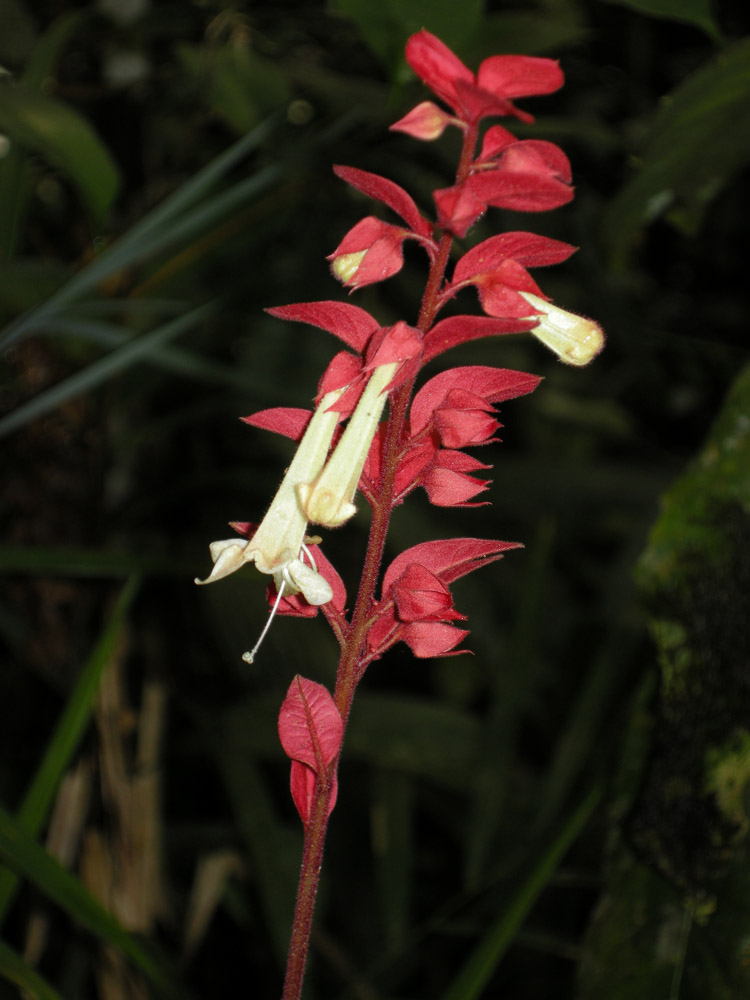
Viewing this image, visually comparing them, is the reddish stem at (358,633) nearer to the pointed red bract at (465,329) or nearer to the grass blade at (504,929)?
the pointed red bract at (465,329)

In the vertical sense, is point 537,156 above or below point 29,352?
above

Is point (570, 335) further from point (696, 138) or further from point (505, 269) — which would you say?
point (696, 138)

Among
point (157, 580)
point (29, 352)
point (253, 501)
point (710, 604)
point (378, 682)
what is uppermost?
point (710, 604)

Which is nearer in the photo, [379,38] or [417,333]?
[417,333]

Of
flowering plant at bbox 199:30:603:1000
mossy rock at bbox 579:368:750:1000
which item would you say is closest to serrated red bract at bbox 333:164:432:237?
flowering plant at bbox 199:30:603:1000

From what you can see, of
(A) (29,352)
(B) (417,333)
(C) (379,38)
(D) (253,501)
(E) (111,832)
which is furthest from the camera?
(D) (253,501)

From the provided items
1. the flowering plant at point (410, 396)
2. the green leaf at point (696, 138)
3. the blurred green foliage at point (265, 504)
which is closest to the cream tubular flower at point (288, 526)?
the flowering plant at point (410, 396)

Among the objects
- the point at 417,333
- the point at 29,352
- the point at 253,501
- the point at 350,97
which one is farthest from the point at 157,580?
the point at 417,333

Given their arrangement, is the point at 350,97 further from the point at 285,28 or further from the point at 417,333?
the point at 417,333
